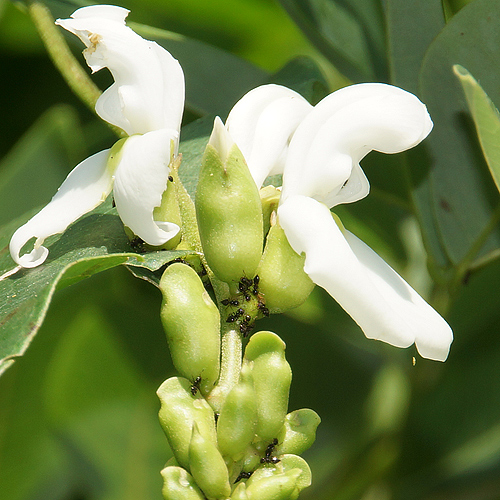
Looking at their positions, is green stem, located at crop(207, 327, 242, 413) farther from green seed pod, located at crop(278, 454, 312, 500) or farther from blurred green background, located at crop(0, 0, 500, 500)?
blurred green background, located at crop(0, 0, 500, 500)

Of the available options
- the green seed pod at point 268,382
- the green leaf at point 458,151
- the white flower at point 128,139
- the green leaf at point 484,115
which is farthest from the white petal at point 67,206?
the green leaf at point 458,151

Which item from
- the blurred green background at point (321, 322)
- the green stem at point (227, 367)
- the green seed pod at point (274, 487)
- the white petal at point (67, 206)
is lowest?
the blurred green background at point (321, 322)

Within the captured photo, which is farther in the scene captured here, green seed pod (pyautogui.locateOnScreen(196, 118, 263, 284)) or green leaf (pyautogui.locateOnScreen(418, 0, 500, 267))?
green leaf (pyautogui.locateOnScreen(418, 0, 500, 267))

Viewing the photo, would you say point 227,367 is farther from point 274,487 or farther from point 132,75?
point 132,75

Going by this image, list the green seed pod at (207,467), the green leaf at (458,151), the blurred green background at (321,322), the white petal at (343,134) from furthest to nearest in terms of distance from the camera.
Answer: the blurred green background at (321,322) → the green leaf at (458,151) → the white petal at (343,134) → the green seed pod at (207,467)

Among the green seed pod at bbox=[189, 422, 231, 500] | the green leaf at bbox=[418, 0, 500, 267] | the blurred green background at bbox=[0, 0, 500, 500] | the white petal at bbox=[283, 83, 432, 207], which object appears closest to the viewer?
the green seed pod at bbox=[189, 422, 231, 500]

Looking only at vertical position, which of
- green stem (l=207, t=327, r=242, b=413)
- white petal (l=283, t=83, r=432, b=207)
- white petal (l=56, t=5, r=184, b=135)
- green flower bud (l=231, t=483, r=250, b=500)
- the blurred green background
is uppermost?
white petal (l=56, t=5, r=184, b=135)

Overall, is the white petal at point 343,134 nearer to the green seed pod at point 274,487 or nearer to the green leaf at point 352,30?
the green seed pod at point 274,487

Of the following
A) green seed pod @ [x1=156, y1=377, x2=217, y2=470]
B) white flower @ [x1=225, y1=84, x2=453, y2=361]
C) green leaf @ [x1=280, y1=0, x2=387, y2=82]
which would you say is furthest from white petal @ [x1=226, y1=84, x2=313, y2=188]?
green leaf @ [x1=280, y1=0, x2=387, y2=82]
